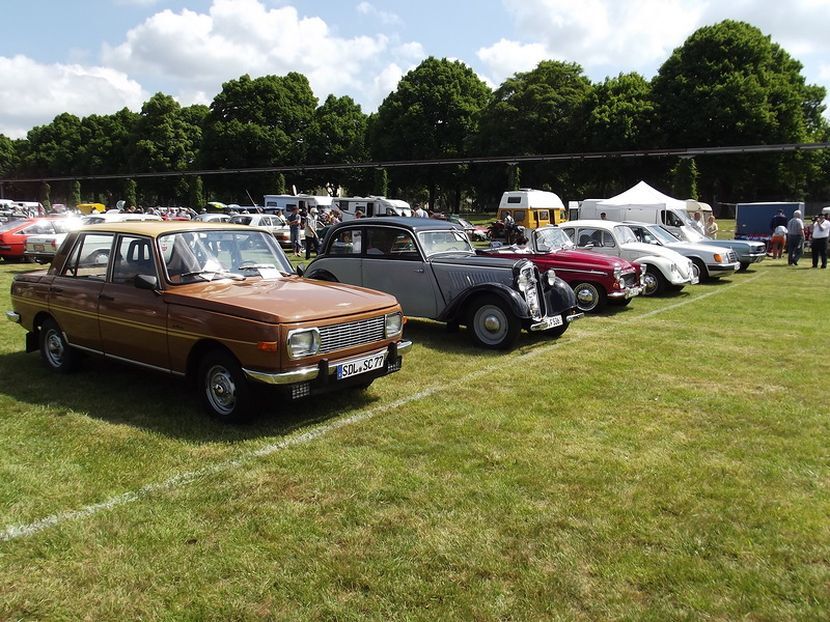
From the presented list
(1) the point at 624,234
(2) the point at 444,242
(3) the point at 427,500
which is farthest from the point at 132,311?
(1) the point at 624,234

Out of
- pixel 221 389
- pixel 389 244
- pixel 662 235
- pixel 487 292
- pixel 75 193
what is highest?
pixel 75 193

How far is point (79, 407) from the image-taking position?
566cm

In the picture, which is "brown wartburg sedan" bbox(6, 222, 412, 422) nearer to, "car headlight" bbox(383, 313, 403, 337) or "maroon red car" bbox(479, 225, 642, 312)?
"car headlight" bbox(383, 313, 403, 337)

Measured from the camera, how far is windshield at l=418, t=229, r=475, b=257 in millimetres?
8867

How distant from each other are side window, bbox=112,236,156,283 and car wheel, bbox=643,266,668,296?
35.6 feet

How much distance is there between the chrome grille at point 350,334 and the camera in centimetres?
515

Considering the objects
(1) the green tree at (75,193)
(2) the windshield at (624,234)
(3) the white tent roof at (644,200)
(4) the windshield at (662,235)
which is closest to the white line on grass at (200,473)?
(2) the windshield at (624,234)

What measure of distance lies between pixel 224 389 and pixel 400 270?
4.06 m

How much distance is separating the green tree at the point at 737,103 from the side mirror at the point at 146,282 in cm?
4547

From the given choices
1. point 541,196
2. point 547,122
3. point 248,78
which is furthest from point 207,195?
point 541,196

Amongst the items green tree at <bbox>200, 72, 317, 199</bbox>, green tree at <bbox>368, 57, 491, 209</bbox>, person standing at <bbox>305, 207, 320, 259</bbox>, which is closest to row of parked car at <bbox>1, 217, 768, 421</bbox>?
person standing at <bbox>305, 207, 320, 259</bbox>

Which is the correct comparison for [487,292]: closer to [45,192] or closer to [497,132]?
[497,132]

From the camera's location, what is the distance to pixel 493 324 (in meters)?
8.38

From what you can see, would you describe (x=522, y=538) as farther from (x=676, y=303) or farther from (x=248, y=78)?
(x=248, y=78)
